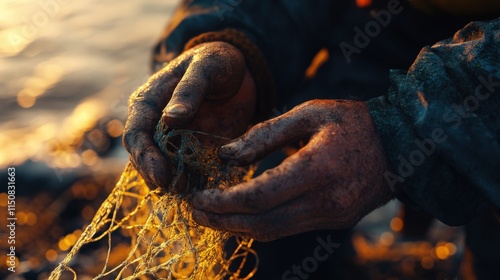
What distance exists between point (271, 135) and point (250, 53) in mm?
729

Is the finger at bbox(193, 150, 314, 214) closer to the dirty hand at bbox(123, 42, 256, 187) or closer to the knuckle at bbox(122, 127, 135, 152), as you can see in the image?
the dirty hand at bbox(123, 42, 256, 187)

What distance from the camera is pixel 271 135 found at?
1490 millimetres

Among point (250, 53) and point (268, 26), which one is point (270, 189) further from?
point (268, 26)

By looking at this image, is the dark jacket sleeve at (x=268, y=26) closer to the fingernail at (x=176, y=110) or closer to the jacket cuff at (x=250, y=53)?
the jacket cuff at (x=250, y=53)

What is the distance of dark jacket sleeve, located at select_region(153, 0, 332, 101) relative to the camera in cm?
223

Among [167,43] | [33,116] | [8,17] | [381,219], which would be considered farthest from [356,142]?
[8,17]

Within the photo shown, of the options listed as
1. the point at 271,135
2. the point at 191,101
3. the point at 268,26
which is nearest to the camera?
the point at 271,135

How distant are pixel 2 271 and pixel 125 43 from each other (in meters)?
3.09

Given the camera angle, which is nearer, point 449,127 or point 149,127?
point 449,127

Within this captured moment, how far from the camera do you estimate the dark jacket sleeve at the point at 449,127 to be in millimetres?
1418

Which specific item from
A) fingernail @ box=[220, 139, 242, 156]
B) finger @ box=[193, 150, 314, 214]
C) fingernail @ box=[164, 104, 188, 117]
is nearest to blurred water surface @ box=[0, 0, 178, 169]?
fingernail @ box=[164, 104, 188, 117]

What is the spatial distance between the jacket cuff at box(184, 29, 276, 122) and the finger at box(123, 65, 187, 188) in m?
0.29

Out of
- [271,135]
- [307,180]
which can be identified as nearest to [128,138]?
[271,135]

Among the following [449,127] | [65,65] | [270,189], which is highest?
[270,189]
